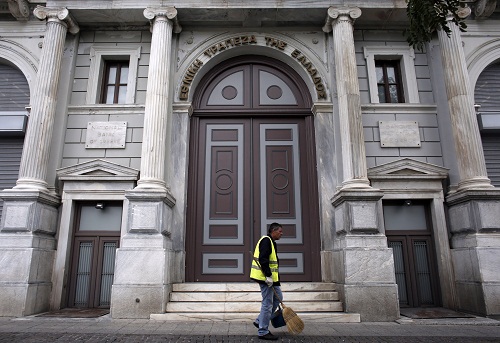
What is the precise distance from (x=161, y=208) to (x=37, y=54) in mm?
6627

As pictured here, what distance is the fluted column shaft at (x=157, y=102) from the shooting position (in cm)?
993

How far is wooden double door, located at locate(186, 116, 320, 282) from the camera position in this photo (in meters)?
10.8

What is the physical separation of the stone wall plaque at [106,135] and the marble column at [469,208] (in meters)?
9.26

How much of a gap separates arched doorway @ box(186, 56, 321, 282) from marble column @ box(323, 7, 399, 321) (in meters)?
1.17

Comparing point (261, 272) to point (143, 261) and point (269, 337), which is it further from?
point (143, 261)

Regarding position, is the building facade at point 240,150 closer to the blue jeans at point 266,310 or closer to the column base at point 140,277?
the column base at point 140,277

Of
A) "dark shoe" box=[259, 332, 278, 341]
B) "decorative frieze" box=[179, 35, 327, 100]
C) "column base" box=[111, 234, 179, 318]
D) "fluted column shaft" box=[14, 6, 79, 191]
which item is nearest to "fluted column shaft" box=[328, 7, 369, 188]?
"decorative frieze" box=[179, 35, 327, 100]

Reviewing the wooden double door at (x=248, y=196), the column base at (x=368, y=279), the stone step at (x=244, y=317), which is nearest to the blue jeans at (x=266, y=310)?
the stone step at (x=244, y=317)

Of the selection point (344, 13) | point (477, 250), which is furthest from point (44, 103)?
point (477, 250)

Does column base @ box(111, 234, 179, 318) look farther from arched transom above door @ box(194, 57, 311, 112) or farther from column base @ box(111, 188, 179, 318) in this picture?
arched transom above door @ box(194, 57, 311, 112)

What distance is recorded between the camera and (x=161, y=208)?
9.44 meters

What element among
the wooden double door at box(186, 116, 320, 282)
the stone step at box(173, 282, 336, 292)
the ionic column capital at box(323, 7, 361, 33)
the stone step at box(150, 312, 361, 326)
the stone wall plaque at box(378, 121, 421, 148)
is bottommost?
the stone step at box(150, 312, 361, 326)

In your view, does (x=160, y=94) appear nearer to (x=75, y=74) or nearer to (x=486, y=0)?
(x=75, y=74)

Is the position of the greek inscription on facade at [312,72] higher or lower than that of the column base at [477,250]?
higher
